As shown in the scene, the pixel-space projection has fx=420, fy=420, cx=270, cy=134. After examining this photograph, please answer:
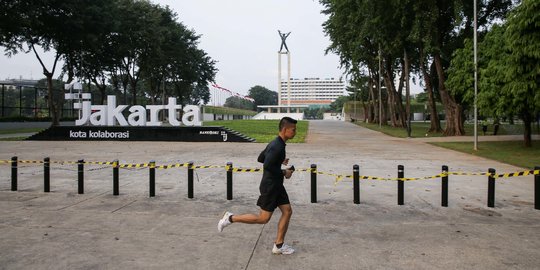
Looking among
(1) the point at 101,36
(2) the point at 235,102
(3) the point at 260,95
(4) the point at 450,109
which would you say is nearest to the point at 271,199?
(4) the point at 450,109

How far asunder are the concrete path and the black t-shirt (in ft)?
3.08

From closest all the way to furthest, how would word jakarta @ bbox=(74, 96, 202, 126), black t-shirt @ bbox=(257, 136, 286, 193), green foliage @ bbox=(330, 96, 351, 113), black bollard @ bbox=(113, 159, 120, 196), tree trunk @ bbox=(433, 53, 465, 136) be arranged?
black t-shirt @ bbox=(257, 136, 286, 193), black bollard @ bbox=(113, 159, 120, 196), word jakarta @ bbox=(74, 96, 202, 126), tree trunk @ bbox=(433, 53, 465, 136), green foliage @ bbox=(330, 96, 351, 113)

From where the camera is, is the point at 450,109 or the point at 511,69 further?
the point at 450,109

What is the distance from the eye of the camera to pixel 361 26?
35.7 meters

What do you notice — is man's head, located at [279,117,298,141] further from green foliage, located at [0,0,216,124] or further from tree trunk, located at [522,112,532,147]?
green foliage, located at [0,0,216,124]

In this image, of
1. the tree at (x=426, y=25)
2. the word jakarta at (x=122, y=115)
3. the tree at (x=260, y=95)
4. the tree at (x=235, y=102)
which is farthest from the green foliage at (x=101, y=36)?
the tree at (x=260, y=95)

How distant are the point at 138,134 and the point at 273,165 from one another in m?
24.2

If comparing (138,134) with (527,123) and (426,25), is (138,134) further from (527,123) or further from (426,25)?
(527,123)

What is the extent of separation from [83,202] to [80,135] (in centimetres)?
2162

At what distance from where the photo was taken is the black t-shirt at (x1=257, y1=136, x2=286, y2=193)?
5.41 metres

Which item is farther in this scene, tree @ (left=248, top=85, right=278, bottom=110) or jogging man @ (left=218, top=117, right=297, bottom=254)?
tree @ (left=248, top=85, right=278, bottom=110)

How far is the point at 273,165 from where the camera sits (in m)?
5.42

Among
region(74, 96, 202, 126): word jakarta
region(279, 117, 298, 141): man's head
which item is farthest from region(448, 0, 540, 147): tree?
region(74, 96, 202, 126): word jakarta

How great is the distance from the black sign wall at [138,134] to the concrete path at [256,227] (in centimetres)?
1557
